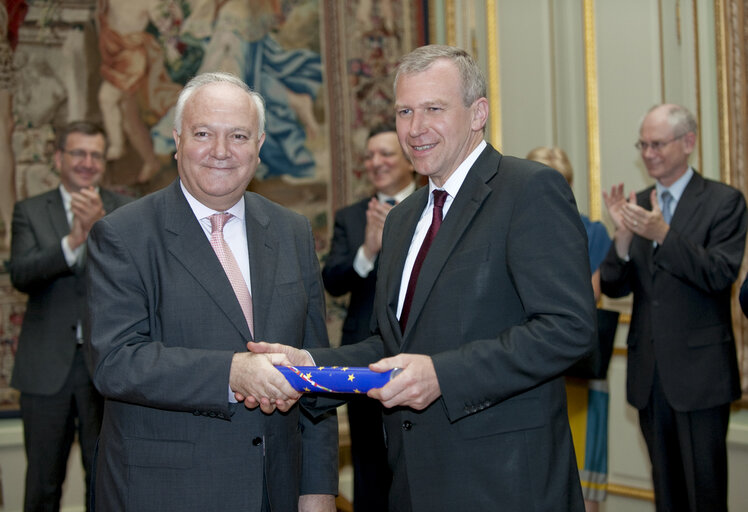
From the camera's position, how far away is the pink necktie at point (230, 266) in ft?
7.98

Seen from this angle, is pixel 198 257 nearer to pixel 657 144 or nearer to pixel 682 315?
pixel 682 315

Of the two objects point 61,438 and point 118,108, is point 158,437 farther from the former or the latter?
point 118,108

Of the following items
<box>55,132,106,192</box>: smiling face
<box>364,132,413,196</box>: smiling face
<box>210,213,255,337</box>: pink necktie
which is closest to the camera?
<box>210,213,255,337</box>: pink necktie

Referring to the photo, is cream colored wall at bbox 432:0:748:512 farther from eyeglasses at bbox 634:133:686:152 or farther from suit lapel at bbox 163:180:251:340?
suit lapel at bbox 163:180:251:340

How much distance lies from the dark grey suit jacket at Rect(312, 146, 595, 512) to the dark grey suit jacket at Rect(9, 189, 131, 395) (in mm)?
2586

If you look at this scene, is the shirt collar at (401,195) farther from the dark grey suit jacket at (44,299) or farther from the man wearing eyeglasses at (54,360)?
the dark grey suit jacket at (44,299)

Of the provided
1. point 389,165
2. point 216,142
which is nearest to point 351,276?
point 389,165

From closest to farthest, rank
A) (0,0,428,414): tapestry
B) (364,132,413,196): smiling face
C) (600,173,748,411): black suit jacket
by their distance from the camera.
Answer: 1. (600,173,748,411): black suit jacket
2. (364,132,413,196): smiling face
3. (0,0,428,414): tapestry

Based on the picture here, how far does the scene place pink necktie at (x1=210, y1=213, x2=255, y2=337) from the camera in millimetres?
2434

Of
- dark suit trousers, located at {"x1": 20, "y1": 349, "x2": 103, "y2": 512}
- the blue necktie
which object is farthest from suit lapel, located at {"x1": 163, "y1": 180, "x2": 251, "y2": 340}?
the blue necktie

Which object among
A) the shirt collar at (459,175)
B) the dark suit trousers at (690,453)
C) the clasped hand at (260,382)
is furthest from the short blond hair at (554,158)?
the clasped hand at (260,382)

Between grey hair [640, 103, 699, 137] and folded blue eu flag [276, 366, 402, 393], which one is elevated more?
grey hair [640, 103, 699, 137]

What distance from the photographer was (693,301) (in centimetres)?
396

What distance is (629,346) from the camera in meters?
4.22
